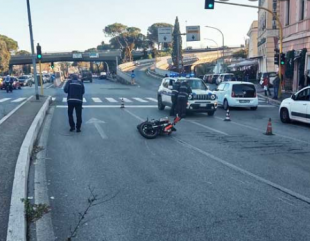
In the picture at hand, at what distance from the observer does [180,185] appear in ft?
21.5

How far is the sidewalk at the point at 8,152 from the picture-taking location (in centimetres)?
495

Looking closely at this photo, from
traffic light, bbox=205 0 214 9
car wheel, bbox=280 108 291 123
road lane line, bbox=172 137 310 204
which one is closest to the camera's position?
road lane line, bbox=172 137 310 204

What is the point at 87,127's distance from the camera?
13406 millimetres

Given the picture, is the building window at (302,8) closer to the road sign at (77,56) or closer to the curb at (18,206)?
the curb at (18,206)

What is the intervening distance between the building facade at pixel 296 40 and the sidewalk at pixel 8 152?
2035 cm

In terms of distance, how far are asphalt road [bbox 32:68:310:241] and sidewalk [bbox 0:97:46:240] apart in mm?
556

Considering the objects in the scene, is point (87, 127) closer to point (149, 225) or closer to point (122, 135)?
point (122, 135)

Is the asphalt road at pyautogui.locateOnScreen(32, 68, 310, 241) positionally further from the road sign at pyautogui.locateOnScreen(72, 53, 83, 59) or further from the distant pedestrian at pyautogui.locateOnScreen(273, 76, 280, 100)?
the road sign at pyautogui.locateOnScreen(72, 53, 83, 59)

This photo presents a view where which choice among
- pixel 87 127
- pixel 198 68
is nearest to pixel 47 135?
pixel 87 127

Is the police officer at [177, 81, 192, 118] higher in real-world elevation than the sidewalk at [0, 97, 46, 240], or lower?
higher

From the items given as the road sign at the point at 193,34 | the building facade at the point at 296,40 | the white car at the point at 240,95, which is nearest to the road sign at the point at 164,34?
the road sign at the point at 193,34

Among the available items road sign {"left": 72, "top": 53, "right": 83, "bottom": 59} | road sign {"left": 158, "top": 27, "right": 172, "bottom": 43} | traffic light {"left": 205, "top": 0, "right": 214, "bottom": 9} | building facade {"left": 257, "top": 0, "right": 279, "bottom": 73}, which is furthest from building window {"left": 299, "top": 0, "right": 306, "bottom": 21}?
road sign {"left": 72, "top": 53, "right": 83, "bottom": 59}

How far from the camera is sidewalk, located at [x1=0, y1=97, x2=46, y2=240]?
495cm

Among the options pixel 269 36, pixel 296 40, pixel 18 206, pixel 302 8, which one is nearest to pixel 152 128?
pixel 18 206
